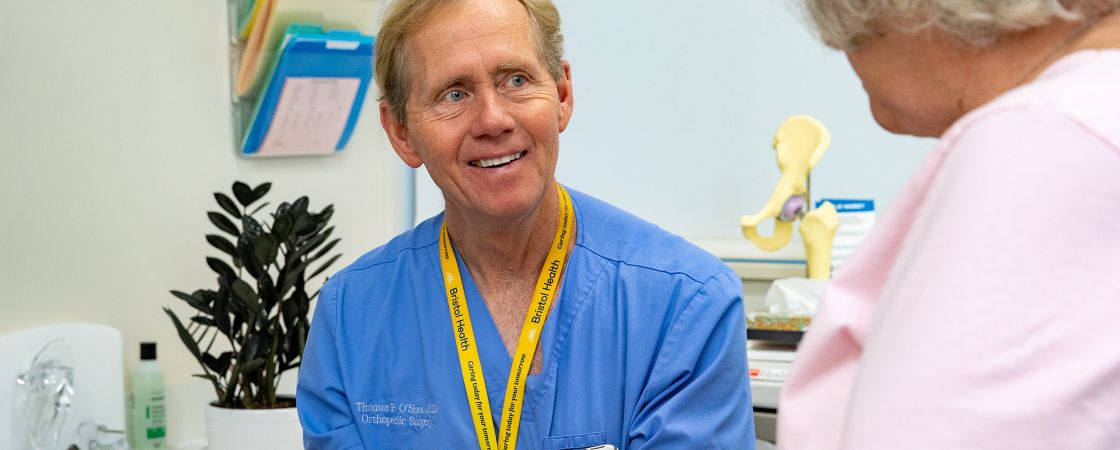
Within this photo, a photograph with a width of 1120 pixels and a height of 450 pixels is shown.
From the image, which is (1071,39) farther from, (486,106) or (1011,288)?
(486,106)

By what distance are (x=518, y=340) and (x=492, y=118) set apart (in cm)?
31

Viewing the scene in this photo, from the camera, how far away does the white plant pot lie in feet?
7.58

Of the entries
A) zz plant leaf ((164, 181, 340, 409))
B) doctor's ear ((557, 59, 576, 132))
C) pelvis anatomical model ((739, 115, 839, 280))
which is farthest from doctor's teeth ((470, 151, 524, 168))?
pelvis anatomical model ((739, 115, 839, 280))

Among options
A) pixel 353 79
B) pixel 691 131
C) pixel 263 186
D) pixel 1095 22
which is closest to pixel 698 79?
pixel 691 131

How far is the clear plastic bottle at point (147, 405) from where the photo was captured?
8.04 ft

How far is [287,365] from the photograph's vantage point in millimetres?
2426

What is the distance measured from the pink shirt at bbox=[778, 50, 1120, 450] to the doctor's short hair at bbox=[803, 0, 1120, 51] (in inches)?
2.8

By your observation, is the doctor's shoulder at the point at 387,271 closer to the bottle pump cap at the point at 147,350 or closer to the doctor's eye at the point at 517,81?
the doctor's eye at the point at 517,81

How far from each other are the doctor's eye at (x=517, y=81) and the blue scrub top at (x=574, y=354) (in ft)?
0.69

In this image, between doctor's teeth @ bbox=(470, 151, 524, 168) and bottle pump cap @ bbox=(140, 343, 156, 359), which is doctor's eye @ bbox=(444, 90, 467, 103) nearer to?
doctor's teeth @ bbox=(470, 151, 524, 168)

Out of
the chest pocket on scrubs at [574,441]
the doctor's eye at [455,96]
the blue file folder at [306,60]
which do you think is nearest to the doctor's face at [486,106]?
the doctor's eye at [455,96]

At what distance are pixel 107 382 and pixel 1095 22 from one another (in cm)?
208

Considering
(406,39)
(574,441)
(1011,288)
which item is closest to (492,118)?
(406,39)

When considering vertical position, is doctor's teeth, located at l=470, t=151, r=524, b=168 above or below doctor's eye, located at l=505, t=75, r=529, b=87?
below
